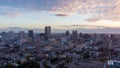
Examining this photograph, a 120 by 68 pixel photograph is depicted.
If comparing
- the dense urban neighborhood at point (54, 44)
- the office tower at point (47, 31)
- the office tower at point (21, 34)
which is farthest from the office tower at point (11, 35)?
the office tower at point (47, 31)

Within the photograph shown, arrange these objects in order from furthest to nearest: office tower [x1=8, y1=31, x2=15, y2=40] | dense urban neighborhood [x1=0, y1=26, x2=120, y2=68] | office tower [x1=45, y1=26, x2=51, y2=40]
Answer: office tower [x1=8, y1=31, x2=15, y2=40] → office tower [x1=45, y1=26, x2=51, y2=40] → dense urban neighborhood [x1=0, y1=26, x2=120, y2=68]

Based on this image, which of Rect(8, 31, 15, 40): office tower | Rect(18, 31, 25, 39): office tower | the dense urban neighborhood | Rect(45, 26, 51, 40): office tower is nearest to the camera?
the dense urban neighborhood

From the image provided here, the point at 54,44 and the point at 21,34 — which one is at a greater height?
the point at 21,34

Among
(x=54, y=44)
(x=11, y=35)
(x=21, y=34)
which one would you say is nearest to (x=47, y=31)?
(x=54, y=44)

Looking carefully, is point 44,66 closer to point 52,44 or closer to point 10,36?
point 52,44

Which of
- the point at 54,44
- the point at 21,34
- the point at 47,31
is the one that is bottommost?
the point at 54,44

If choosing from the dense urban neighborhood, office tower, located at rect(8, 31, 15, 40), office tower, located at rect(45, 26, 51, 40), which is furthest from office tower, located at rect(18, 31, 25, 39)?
office tower, located at rect(45, 26, 51, 40)

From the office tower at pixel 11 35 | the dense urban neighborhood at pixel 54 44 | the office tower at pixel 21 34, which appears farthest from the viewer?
the office tower at pixel 11 35

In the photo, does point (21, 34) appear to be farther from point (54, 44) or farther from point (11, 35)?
point (54, 44)

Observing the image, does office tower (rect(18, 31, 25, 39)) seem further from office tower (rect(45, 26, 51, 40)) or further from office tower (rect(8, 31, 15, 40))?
office tower (rect(45, 26, 51, 40))

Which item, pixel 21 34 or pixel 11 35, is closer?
pixel 21 34

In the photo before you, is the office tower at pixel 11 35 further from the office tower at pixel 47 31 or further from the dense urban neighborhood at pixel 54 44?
the office tower at pixel 47 31

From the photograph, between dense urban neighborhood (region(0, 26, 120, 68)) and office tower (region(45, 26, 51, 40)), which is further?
office tower (region(45, 26, 51, 40))

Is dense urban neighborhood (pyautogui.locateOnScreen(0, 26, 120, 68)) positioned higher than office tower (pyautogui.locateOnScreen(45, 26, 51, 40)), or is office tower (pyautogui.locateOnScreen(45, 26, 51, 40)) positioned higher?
office tower (pyautogui.locateOnScreen(45, 26, 51, 40))
